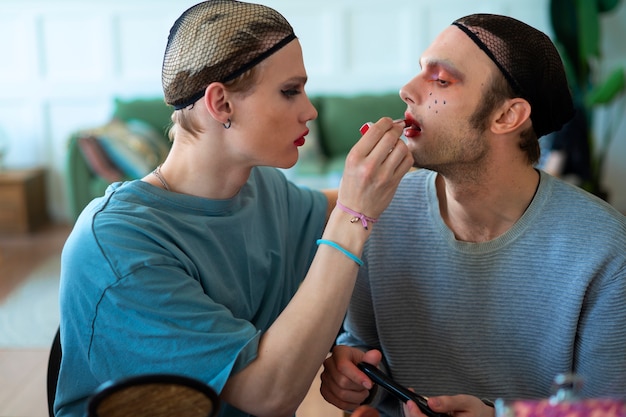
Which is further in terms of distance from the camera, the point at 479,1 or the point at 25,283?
the point at 479,1

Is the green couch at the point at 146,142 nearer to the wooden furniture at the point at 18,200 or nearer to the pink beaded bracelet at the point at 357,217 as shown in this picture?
the wooden furniture at the point at 18,200

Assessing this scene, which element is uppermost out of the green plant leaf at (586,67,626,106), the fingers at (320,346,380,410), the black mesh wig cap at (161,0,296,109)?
the black mesh wig cap at (161,0,296,109)

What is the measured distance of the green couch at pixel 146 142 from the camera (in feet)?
15.0

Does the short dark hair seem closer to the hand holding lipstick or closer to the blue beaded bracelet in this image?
the hand holding lipstick

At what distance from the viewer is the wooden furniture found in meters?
4.95

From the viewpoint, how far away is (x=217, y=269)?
4.40 feet

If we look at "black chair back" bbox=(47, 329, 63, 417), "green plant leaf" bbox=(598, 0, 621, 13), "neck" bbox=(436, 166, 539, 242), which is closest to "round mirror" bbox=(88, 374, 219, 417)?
"black chair back" bbox=(47, 329, 63, 417)

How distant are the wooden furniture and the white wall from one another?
288mm

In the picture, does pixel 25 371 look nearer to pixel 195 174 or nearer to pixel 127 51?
pixel 195 174

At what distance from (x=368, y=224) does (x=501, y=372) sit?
0.44 metres

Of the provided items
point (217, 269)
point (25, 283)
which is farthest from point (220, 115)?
point (25, 283)

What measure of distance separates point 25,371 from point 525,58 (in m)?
2.29

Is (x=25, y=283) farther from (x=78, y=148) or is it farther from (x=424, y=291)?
(x=424, y=291)

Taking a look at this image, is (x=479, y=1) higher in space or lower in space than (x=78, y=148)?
higher
